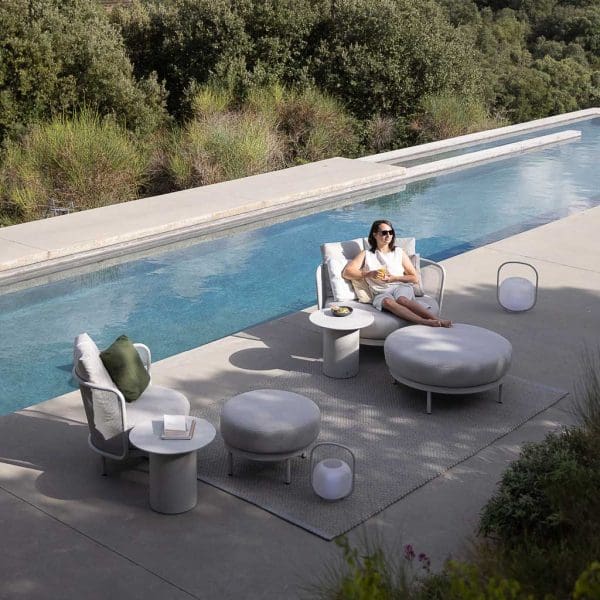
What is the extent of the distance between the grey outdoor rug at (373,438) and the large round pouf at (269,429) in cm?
18

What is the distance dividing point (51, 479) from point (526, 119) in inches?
738

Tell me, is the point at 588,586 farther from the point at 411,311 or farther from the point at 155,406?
the point at 411,311

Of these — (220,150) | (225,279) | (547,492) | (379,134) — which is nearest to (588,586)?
(547,492)

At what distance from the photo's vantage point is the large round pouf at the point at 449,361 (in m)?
6.55

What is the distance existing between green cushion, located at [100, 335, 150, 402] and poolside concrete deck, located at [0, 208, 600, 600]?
0.47 meters

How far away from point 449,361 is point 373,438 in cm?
82

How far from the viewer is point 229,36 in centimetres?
1686

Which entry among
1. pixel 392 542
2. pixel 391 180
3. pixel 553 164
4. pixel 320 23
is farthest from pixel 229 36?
pixel 392 542

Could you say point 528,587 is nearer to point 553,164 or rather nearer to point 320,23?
point 553,164

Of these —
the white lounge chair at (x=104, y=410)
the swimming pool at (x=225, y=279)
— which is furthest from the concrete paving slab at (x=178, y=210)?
the white lounge chair at (x=104, y=410)

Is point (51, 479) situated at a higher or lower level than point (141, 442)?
lower

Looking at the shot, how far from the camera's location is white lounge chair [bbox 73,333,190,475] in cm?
557

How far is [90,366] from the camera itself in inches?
223

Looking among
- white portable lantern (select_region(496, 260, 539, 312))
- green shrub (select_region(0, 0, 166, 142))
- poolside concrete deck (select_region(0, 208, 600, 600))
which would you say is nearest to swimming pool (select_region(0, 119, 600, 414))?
poolside concrete deck (select_region(0, 208, 600, 600))
